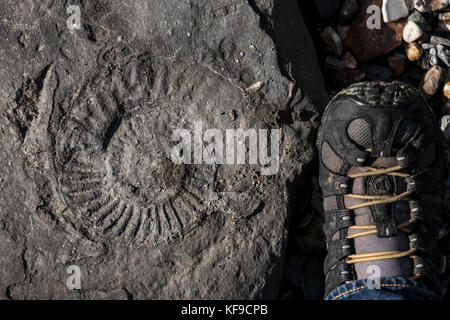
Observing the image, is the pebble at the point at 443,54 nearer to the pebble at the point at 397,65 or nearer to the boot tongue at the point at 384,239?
the pebble at the point at 397,65

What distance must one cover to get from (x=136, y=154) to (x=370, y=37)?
1.35m

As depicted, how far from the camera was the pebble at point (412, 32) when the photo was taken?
258cm

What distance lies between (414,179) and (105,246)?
1366 mm

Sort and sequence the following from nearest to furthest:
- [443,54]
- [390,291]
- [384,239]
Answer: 1. [390,291]
2. [384,239]
3. [443,54]

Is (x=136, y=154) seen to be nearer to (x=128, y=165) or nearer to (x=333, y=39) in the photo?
(x=128, y=165)

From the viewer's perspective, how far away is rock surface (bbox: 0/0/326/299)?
2.21 metres

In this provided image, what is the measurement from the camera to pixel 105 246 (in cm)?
221

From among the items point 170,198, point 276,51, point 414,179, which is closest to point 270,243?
point 170,198

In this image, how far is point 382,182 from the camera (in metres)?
2.27

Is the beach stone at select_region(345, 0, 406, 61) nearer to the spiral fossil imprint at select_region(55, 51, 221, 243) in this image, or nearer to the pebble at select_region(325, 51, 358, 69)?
the pebble at select_region(325, 51, 358, 69)

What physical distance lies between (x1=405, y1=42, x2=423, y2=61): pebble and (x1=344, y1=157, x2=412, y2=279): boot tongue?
2.28ft

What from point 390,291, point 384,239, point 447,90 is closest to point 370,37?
point 447,90

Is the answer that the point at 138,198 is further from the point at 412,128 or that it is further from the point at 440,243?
the point at 440,243

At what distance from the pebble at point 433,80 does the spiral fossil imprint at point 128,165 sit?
1212mm
